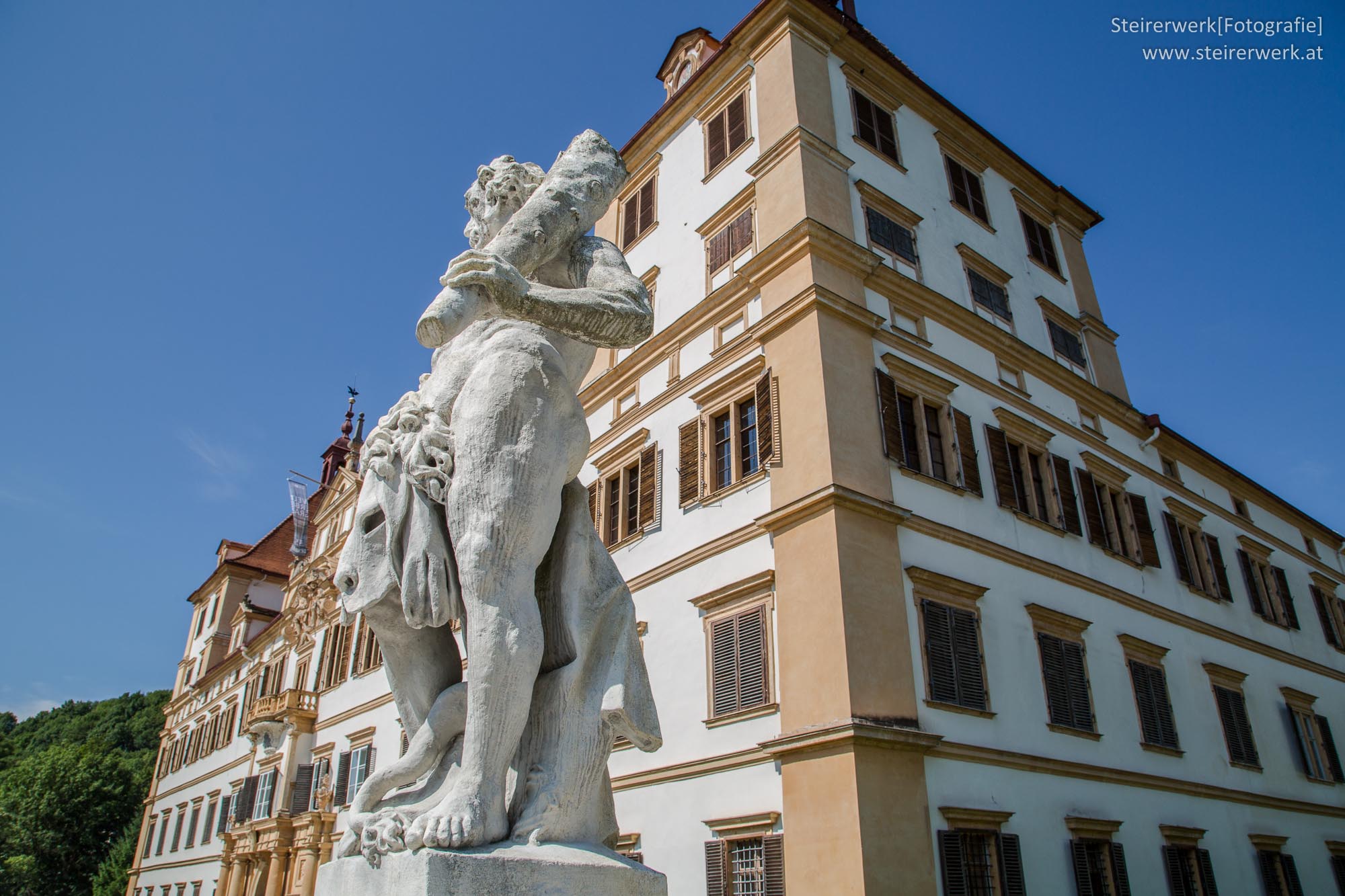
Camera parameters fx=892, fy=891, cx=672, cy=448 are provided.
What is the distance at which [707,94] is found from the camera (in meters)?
18.3

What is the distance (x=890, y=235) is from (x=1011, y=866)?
33.0 ft

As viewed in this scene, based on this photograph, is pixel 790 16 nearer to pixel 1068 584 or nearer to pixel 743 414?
pixel 743 414

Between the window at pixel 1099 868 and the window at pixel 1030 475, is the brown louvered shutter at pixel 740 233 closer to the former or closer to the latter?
the window at pixel 1030 475

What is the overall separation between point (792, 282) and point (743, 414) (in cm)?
217

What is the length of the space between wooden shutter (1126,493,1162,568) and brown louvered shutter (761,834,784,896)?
389 inches

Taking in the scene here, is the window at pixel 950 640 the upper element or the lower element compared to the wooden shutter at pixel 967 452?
lower

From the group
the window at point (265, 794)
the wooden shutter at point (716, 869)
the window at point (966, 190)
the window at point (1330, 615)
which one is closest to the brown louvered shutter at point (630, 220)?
the window at point (966, 190)

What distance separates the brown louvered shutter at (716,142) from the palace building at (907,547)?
0.29 ft

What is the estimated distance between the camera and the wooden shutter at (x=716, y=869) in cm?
1113

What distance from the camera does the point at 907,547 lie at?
12.2 metres

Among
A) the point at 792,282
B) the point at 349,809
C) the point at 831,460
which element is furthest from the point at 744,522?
the point at 349,809

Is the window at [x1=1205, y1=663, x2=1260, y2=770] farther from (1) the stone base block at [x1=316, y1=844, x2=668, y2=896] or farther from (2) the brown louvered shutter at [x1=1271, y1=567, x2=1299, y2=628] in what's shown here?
(1) the stone base block at [x1=316, y1=844, x2=668, y2=896]

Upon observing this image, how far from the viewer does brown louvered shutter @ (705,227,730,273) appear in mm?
15945

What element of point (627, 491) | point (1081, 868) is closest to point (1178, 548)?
point (1081, 868)
